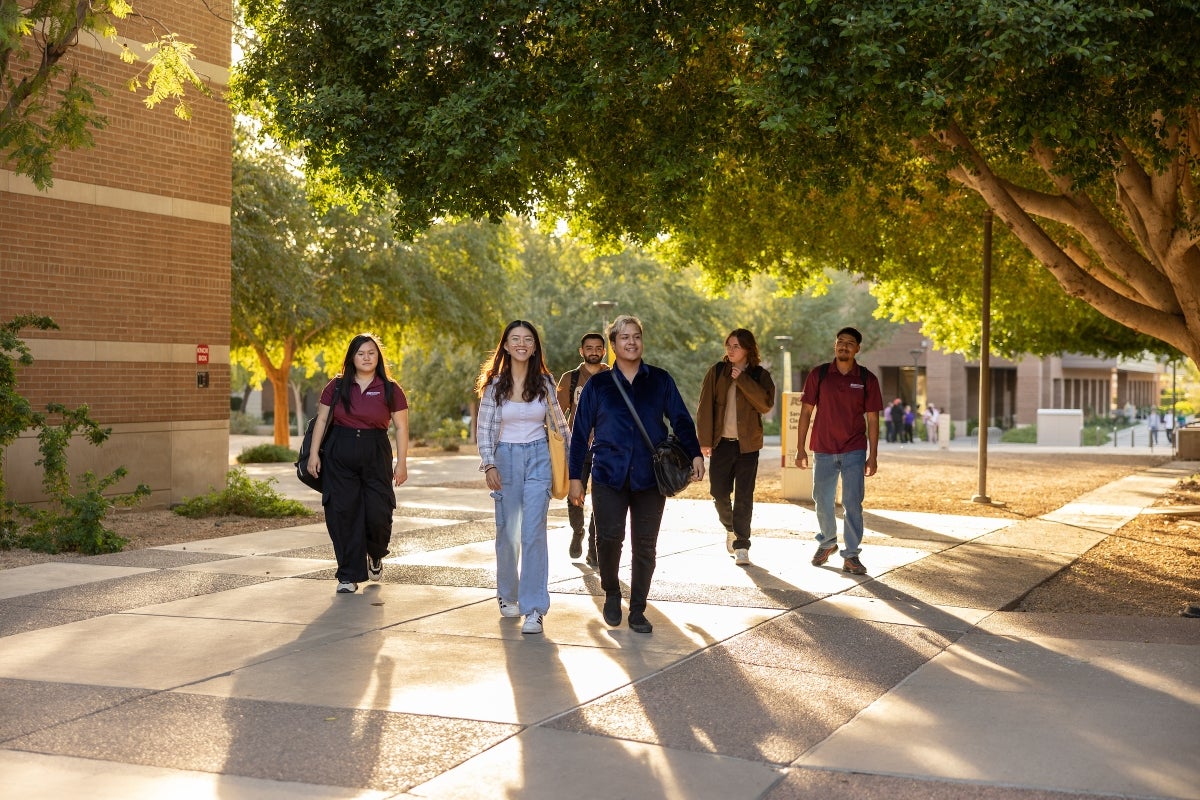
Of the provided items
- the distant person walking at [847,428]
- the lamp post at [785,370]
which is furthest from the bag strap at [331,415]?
the lamp post at [785,370]

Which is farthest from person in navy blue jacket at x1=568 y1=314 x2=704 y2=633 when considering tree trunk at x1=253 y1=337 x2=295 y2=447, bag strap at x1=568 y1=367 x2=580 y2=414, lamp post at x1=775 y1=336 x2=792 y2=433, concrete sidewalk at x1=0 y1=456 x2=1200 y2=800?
tree trunk at x1=253 y1=337 x2=295 y2=447

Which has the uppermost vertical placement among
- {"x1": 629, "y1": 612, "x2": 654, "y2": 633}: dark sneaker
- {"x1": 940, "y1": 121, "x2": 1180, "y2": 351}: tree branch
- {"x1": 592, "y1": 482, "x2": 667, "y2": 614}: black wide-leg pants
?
{"x1": 940, "y1": 121, "x2": 1180, "y2": 351}: tree branch

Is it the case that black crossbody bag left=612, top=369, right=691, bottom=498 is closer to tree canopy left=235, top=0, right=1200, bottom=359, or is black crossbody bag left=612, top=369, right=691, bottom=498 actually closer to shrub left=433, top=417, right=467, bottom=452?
tree canopy left=235, top=0, right=1200, bottom=359

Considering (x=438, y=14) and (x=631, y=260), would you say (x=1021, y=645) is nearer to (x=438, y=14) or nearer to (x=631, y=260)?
(x=438, y=14)

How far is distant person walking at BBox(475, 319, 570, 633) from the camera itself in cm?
766

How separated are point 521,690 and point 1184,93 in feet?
22.9

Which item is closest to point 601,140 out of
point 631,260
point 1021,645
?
point 1021,645

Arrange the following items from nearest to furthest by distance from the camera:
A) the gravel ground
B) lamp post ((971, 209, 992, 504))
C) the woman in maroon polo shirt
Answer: the woman in maroon polo shirt < the gravel ground < lamp post ((971, 209, 992, 504))

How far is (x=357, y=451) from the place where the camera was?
28.7 ft

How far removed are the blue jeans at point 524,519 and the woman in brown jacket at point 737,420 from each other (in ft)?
8.64

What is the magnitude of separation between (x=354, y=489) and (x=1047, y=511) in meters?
10.6

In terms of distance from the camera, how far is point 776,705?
5.85 metres

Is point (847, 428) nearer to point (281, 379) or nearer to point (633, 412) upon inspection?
point (633, 412)

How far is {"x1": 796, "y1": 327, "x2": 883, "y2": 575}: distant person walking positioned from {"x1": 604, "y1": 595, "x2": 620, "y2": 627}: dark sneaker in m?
2.74
